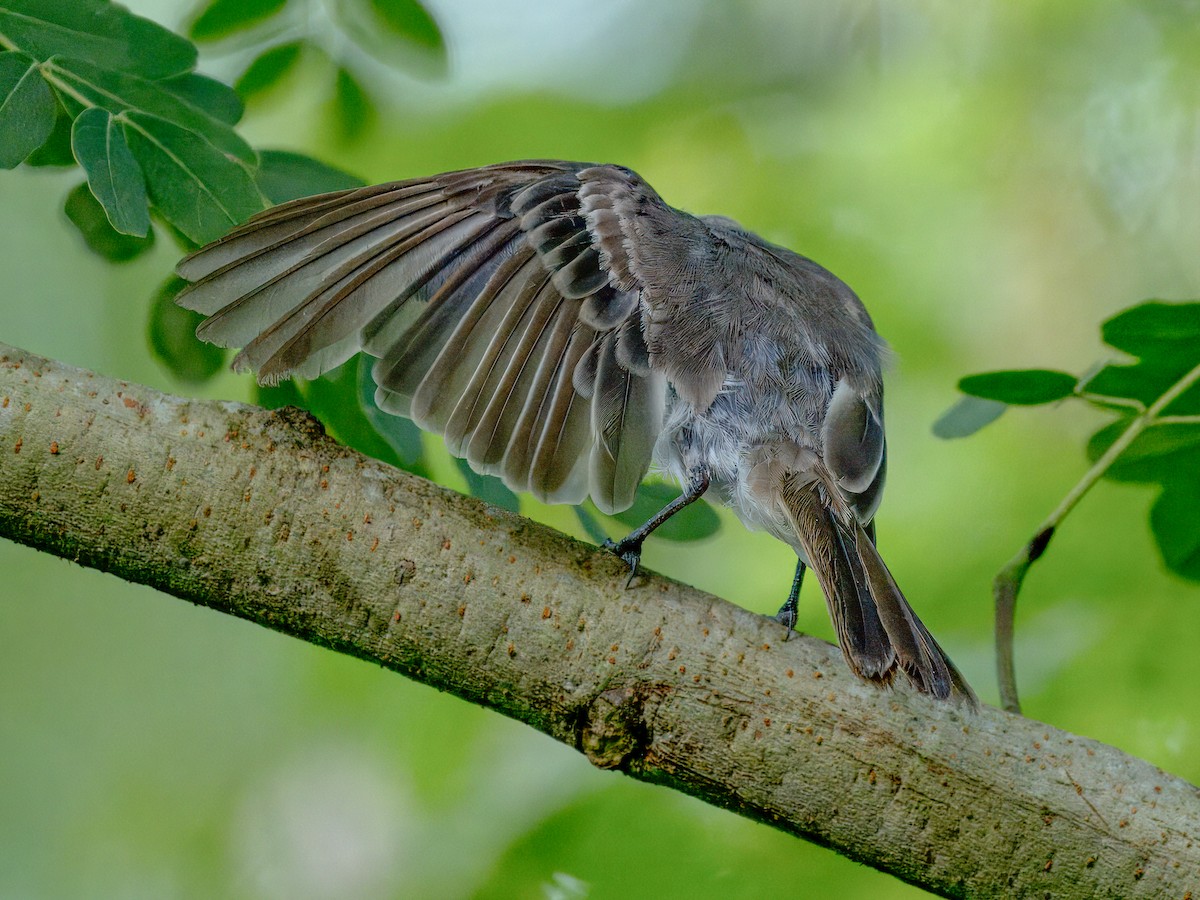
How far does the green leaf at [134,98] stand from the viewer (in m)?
1.66

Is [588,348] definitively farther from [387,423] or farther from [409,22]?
[409,22]

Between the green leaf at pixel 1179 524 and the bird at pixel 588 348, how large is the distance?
61 centimetres

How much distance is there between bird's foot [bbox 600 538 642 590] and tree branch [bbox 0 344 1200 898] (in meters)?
0.05

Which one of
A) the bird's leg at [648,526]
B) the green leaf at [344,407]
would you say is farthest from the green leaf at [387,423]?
the bird's leg at [648,526]

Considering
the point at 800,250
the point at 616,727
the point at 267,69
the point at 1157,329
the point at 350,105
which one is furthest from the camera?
the point at 800,250

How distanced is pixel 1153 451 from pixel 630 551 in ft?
3.82

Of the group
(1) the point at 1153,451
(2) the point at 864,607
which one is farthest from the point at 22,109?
(1) the point at 1153,451

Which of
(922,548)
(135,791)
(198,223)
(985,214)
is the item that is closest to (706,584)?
(922,548)

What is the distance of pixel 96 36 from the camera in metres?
1.72

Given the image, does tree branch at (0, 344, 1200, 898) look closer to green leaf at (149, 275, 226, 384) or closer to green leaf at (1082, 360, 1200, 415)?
green leaf at (149, 275, 226, 384)

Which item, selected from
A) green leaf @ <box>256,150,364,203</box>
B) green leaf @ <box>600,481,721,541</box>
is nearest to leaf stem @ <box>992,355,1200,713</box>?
green leaf @ <box>600,481,721,541</box>

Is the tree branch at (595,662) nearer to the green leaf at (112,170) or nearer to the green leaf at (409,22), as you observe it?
the green leaf at (112,170)

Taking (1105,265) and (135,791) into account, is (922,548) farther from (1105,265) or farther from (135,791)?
(135,791)

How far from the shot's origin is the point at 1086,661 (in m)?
2.42
